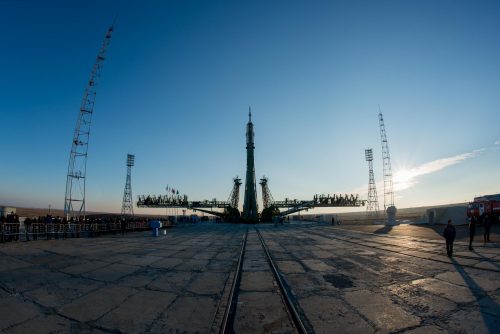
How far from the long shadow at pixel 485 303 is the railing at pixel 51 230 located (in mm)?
22802

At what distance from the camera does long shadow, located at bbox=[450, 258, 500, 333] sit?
4746 millimetres

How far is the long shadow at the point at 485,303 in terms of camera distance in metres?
4.75

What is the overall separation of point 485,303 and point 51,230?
80.9 feet

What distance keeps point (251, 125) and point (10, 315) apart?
75979 mm

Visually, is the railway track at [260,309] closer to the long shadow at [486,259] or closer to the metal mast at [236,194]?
the long shadow at [486,259]

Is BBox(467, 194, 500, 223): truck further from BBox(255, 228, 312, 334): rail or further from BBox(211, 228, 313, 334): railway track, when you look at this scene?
BBox(211, 228, 313, 334): railway track

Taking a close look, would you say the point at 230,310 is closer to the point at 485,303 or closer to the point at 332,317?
the point at 332,317

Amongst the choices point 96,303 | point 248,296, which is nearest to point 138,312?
point 96,303

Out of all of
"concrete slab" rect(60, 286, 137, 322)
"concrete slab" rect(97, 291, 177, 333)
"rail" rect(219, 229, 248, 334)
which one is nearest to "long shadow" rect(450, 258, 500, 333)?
"rail" rect(219, 229, 248, 334)

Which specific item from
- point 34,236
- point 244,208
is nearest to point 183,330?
point 34,236

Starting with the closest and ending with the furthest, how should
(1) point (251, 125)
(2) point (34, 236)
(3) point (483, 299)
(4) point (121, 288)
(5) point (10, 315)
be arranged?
(5) point (10, 315) < (3) point (483, 299) < (4) point (121, 288) < (2) point (34, 236) < (1) point (251, 125)

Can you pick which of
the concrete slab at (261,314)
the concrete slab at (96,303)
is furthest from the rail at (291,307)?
the concrete slab at (96,303)

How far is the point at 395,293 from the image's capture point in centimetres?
671

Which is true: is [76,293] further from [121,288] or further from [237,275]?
[237,275]
